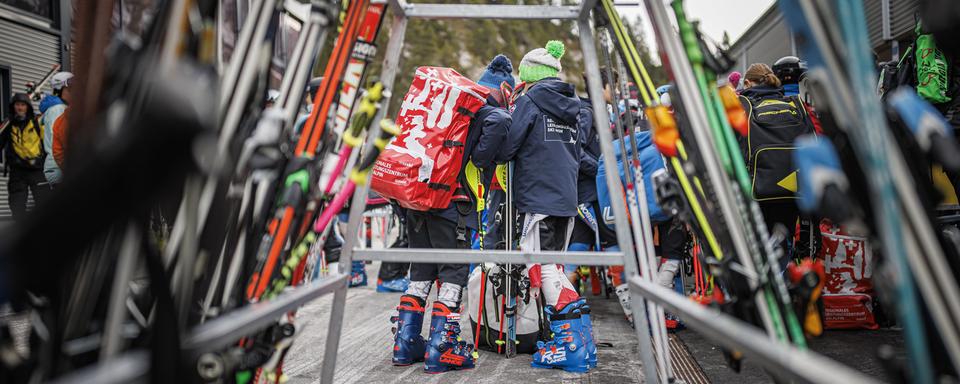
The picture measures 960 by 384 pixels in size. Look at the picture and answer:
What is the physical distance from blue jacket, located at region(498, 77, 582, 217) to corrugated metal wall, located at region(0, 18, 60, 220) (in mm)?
6173

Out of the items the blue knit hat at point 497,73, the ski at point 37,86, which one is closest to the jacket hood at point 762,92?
the blue knit hat at point 497,73

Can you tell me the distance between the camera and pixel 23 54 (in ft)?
24.3

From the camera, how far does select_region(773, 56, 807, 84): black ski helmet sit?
4.07 metres

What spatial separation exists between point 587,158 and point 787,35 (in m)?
6.52

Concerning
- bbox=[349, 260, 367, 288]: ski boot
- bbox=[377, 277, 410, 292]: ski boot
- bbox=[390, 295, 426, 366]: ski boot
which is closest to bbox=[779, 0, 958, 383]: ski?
bbox=[390, 295, 426, 366]: ski boot

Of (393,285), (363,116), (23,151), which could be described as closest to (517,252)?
(363,116)

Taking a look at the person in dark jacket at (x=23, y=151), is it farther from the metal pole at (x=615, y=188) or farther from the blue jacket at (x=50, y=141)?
the metal pole at (x=615, y=188)

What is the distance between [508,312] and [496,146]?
911mm

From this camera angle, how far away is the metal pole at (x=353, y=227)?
2002 mm

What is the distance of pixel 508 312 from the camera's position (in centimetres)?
372

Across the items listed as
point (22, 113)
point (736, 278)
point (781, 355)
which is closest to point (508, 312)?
point (736, 278)

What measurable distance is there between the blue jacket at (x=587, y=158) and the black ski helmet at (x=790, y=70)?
1.13 metres

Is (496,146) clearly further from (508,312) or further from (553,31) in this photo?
(553,31)

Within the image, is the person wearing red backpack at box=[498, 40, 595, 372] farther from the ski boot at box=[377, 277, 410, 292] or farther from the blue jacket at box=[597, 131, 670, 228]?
the ski boot at box=[377, 277, 410, 292]
